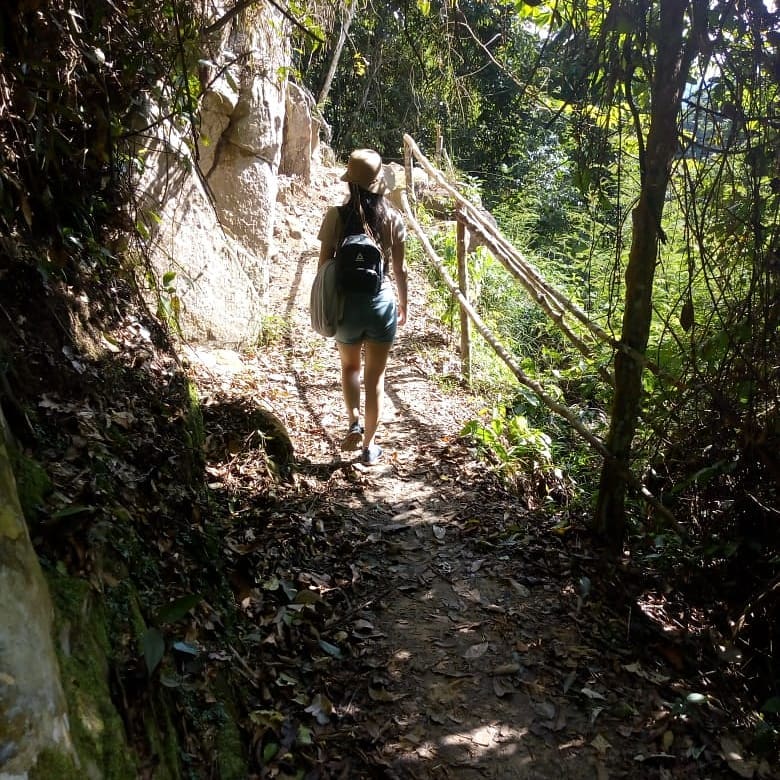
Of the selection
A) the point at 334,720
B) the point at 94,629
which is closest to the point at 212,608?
the point at 334,720

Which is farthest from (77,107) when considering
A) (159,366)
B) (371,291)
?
(371,291)

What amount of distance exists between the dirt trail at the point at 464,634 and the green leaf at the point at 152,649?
0.82 metres

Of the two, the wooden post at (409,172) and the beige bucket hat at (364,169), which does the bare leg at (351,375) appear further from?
the wooden post at (409,172)

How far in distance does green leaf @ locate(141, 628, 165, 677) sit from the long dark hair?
237cm

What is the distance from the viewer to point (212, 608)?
230 centimetres

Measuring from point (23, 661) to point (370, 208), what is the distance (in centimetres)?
280

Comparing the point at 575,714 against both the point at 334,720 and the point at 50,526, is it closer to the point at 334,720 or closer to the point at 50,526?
the point at 334,720

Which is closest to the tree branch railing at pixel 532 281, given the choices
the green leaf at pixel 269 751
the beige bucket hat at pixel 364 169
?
the beige bucket hat at pixel 364 169

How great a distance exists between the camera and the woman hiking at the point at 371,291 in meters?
3.45

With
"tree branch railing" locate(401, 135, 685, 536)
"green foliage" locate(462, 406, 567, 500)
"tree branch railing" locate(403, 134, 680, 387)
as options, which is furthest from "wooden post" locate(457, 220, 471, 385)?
"green foliage" locate(462, 406, 567, 500)

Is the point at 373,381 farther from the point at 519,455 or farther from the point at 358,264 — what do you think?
the point at 519,455

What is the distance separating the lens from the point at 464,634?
2725 millimetres

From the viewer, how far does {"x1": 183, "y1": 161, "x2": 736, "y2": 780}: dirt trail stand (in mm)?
2219

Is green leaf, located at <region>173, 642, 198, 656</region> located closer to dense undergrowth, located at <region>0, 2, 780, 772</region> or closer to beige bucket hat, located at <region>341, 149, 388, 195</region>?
dense undergrowth, located at <region>0, 2, 780, 772</region>
